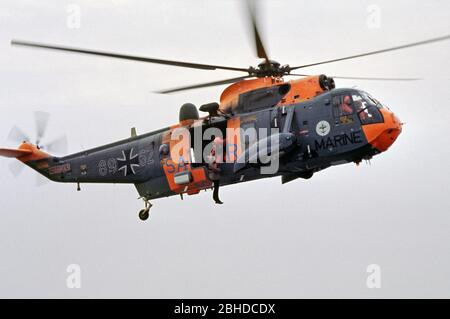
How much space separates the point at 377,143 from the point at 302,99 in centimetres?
197

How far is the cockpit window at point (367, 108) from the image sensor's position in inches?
680

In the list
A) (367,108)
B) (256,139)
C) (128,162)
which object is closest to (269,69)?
(256,139)

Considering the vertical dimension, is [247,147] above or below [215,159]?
above

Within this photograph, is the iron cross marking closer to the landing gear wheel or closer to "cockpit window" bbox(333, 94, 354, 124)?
the landing gear wheel

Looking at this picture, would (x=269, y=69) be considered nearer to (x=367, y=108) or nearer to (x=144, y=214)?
(x=367, y=108)

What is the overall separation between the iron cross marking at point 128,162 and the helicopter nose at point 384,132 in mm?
6191

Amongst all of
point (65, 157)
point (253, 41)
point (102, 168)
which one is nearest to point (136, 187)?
point (102, 168)

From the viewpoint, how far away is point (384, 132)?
56.3 feet

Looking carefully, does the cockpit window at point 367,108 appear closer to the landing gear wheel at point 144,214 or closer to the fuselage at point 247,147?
the fuselage at point 247,147

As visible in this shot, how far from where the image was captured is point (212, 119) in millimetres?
19078

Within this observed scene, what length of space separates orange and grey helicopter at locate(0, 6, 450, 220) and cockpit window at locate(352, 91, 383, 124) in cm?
2

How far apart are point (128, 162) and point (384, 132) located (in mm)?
6764

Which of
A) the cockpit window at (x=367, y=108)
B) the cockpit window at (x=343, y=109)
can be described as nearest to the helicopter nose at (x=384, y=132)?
the cockpit window at (x=367, y=108)

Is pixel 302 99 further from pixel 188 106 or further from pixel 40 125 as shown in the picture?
pixel 40 125
